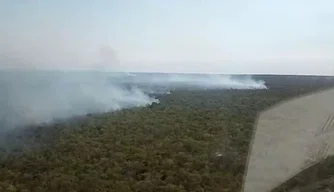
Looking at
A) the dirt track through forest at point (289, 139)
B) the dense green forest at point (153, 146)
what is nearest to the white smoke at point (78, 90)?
the dense green forest at point (153, 146)

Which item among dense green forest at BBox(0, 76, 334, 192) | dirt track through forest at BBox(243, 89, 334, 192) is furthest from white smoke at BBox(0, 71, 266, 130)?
dirt track through forest at BBox(243, 89, 334, 192)

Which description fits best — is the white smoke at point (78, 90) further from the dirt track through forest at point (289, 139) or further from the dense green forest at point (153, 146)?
the dirt track through forest at point (289, 139)

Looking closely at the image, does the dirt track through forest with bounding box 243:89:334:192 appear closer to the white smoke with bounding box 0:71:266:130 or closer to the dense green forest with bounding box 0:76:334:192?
the dense green forest with bounding box 0:76:334:192

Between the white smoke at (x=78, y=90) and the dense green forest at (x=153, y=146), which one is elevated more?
the white smoke at (x=78, y=90)

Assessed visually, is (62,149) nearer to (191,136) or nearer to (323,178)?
(191,136)

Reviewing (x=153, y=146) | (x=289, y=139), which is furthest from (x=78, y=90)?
(x=289, y=139)

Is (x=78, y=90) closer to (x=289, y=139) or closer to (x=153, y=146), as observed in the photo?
(x=153, y=146)
